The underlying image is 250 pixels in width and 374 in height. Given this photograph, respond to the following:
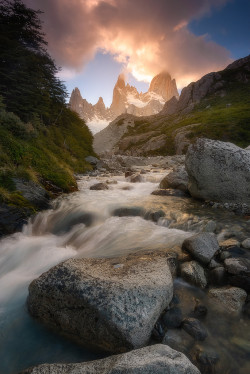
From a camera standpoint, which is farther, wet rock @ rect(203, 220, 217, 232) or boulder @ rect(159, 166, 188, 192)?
boulder @ rect(159, 166, 188, 192)

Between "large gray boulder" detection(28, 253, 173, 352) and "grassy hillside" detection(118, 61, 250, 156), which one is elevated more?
"grassy hillside" detection(118, 61, 250, 156)

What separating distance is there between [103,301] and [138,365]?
112 centimetres

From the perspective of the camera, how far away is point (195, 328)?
3.63 metres

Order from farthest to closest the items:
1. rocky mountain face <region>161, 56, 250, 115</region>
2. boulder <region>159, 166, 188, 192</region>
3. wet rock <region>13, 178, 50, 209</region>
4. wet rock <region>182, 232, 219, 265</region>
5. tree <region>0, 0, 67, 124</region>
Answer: rocky mountain face <region>161, 56, 250, 115</region>, tree <region>0, 0, 67, 124</region>, boulder <region>159, 166, 188, 192</region>, wet rock <region>13, 178, 50, 209</region>, wet rock <region>182, 232, 219, 265</region>

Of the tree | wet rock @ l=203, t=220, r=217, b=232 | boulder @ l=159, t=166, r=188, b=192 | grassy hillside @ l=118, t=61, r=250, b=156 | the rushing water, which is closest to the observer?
the rushing water

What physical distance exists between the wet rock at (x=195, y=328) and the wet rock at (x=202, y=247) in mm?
1729

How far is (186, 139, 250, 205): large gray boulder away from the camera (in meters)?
9.78

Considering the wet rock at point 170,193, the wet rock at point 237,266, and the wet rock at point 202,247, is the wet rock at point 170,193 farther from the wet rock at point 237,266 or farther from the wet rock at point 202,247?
the wet rock at point 237,266

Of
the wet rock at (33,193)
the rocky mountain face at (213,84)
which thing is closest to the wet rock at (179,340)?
the wet rock at (33,193)

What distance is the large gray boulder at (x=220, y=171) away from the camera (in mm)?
9781

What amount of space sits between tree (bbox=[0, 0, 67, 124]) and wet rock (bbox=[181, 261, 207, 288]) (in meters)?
18.7

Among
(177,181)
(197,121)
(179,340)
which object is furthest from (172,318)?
(197,121)

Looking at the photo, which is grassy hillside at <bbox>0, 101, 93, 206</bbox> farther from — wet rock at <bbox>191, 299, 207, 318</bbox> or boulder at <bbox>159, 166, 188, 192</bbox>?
wet rock at <bbox>191, 299, 207, 318</bbox>

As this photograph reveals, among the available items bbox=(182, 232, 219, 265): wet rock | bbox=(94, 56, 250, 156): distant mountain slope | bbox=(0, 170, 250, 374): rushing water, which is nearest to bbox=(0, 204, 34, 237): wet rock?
bbox=(0, 170, 250, 374): rushing water
